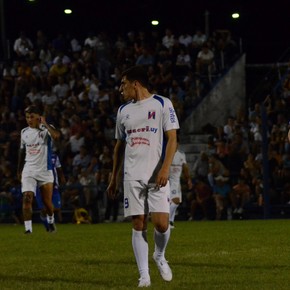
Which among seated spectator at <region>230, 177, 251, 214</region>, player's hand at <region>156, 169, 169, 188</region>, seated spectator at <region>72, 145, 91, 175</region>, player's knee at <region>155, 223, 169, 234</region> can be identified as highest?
player's hand at <region>156, 169, 169, 188</region>

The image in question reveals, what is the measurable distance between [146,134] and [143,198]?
672 millimetres

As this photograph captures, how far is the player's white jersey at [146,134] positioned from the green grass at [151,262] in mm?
1204

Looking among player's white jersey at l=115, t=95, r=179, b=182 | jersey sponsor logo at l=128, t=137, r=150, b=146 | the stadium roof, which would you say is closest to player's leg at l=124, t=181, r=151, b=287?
player's white jersey at l=115, t=95, r=179, b=182

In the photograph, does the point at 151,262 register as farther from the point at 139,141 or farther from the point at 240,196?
the point at 240,196

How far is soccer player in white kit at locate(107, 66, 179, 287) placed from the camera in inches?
424

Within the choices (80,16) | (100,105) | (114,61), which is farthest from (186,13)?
(100,105)

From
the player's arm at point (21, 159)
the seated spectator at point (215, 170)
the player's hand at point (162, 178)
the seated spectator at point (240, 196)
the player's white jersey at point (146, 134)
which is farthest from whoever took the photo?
the seated spectator at point (215, 170)

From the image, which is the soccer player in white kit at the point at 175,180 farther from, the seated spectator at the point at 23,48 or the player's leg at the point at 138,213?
the seated spectator at the point at 23,48

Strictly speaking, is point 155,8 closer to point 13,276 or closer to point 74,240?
point 74,240

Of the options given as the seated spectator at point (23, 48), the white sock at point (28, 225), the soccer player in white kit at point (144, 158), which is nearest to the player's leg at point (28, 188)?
the white sock at point (28, 225)

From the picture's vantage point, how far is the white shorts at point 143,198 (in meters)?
10.8

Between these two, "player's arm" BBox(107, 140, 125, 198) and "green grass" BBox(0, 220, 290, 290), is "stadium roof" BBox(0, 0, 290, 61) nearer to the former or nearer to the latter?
"green grass" BBox(0, 220, 290, 290)

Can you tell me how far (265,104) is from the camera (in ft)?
103

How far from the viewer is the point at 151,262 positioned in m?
13.6
